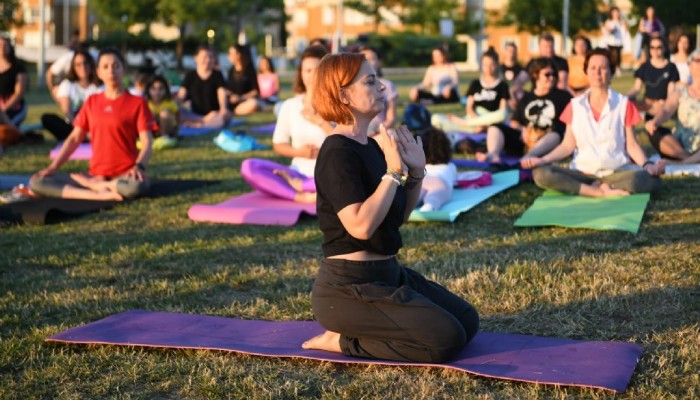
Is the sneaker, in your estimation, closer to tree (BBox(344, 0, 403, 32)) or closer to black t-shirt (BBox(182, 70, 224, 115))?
black t-shirt (BBox(182, 70, 224, 115))

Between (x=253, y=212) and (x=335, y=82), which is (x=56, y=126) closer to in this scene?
(x=253, y=212)

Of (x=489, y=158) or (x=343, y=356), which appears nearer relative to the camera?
(x=343, y=356)

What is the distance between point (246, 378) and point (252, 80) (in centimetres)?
1370

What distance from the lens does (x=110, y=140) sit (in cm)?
870

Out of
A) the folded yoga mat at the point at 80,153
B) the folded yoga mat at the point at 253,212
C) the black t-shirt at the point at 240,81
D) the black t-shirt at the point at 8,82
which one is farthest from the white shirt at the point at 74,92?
the folded yoga mat at the point at 253,212

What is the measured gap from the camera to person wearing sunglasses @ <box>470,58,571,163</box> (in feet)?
33.8

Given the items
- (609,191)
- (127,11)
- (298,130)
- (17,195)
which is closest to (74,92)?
(17,195)

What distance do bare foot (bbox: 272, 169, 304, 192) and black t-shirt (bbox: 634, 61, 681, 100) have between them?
6416 millimetres

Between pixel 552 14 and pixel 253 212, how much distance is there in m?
34.5

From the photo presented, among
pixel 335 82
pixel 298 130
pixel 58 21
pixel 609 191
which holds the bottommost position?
pixel 58 21

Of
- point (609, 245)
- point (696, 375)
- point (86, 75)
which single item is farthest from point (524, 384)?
point (86, 75)

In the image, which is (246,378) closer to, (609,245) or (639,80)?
(609,245)

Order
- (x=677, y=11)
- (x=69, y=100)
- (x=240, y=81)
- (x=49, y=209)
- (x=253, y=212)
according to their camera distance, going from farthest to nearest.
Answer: (x=677, y=11)
(x=240, y=81)
(x=69, y=100)
(x=49, y=209)
(x=253, y=212)

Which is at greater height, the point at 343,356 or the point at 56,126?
the point at 343,356
